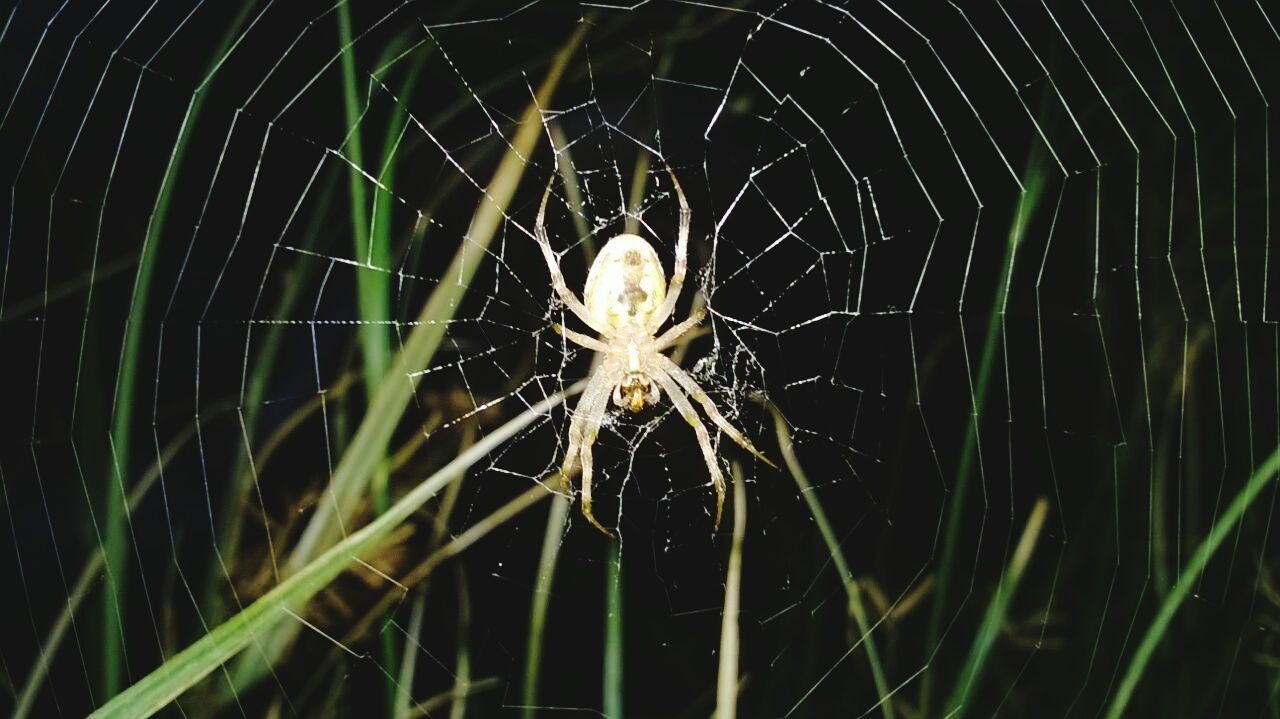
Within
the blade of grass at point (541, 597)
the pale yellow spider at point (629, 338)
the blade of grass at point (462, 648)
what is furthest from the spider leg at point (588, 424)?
the blade of grass at point (462, 648)

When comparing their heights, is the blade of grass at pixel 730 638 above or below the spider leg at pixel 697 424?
below

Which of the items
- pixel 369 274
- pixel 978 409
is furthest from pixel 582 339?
pixel 978 409

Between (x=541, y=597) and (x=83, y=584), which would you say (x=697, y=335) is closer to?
(x=541, y=597)

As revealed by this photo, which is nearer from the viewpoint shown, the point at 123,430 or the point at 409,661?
the point at 123,430

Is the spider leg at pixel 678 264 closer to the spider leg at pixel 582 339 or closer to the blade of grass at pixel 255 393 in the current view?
the spider leg at pixel 582 339

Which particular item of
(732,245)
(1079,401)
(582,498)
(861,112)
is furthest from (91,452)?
(1079,401)

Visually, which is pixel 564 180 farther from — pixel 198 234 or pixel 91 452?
pixel 91 452
